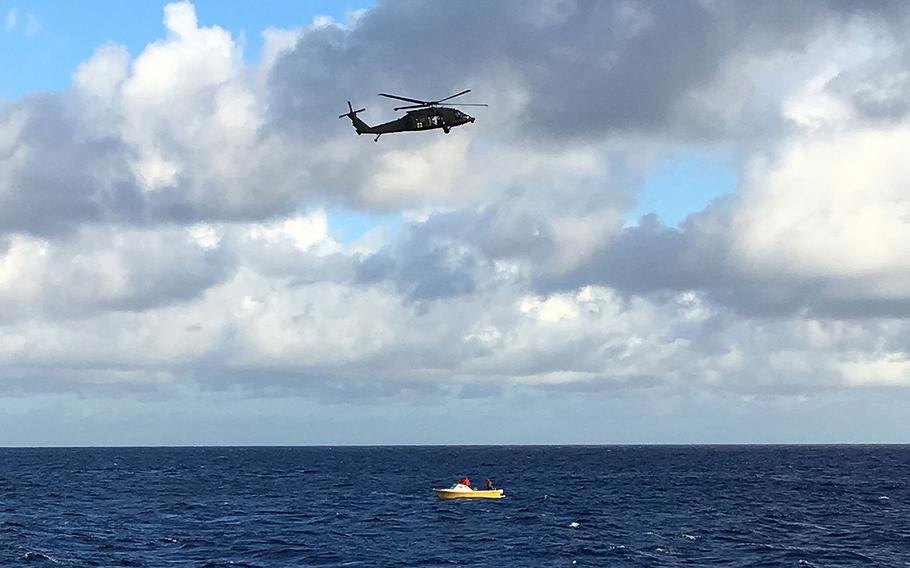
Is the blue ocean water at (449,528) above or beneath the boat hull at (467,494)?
beneath

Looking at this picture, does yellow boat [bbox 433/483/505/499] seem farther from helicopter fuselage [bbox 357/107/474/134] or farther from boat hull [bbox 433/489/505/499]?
helicopter fuselage [bbox 357/107/474/134]

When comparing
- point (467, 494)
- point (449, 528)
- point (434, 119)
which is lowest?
point (449, 528)

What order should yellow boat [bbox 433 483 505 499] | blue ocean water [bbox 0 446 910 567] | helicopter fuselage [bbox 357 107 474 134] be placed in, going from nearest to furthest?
helicopter fuselage [bbox 357 107 474 134] → blue ocean water [bbox 0 446 910 567] → yellow boat [bbox 433 483 505 499]

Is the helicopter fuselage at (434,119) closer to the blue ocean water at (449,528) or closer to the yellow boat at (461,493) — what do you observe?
the blue ocean water at (449,528)

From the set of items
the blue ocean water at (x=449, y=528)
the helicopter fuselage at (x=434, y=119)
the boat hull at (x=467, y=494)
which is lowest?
the blue ocean water at (x=449, y=528)

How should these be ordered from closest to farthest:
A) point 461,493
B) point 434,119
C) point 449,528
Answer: point 434,119 < point 449,528 < point 461,493

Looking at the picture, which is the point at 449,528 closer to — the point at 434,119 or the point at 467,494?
the point at 467,494

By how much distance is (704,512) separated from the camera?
136 metres

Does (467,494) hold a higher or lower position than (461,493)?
lower

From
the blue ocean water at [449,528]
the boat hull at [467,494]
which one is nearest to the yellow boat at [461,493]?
the boat hull at [467,494]

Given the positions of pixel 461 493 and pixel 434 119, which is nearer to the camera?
pixel 434 119

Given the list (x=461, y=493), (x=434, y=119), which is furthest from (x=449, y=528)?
(x=434, y=119)

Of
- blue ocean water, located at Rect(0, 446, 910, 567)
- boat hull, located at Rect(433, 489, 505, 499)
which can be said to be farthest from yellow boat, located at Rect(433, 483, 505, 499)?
blue ocean water, located at Rect(0, 446, 910, 567)

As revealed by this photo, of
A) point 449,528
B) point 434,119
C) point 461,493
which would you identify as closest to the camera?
point 434,119
